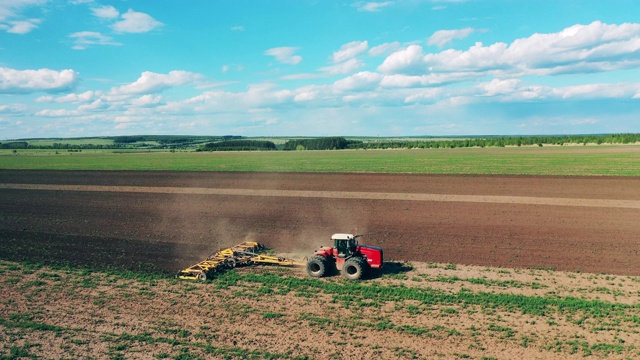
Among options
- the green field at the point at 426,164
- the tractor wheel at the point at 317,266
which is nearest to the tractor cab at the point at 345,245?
the tractor wheel at the point at 317,266

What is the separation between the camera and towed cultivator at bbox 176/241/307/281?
22297 mm

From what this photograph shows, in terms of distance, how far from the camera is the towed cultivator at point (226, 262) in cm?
2230

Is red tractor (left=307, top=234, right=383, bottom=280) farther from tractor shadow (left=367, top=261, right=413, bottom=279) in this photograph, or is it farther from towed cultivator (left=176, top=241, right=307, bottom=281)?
towed cultivator (left=176, top=241, right=307, bottom=281)

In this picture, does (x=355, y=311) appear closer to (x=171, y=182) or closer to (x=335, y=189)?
(x=335, y=189)

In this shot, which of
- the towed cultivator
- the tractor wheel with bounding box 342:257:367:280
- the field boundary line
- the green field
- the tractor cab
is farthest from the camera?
the green field

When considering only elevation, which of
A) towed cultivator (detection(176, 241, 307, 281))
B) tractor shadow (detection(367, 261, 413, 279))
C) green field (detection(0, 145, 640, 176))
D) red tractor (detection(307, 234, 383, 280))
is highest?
green field (detection(0, 145, 640, 176))

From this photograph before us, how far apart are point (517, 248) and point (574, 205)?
54.0ft

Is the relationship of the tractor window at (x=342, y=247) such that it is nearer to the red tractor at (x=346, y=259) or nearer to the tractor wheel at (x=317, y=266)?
the red tractor at (x=346, y=259)

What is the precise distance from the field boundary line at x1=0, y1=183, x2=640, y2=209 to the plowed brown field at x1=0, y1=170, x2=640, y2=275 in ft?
0.39

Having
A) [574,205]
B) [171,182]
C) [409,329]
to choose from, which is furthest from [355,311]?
[171,182]

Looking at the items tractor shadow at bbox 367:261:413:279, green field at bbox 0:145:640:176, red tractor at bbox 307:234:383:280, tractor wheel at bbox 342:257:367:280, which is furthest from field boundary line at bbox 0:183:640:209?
green field at bbox 0:145:640:176

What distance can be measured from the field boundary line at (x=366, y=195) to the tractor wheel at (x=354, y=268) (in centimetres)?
2300

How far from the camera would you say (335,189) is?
2024 inches

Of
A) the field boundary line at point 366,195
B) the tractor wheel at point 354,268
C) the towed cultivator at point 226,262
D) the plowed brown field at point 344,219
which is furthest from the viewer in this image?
the field boundary line at point 366,195
